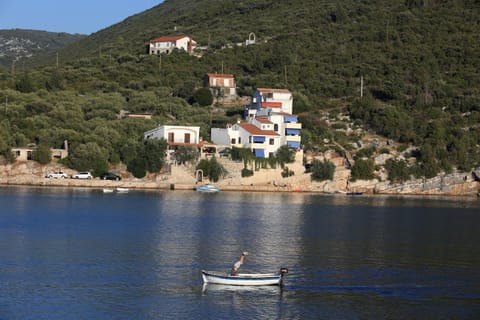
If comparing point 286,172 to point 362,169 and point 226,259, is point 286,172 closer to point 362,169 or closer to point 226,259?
point 362,169

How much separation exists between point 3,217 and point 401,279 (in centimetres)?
2246

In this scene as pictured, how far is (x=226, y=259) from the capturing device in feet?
104

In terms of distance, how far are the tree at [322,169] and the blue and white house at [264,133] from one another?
245cm

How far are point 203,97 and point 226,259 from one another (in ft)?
180

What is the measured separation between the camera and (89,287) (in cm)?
2580

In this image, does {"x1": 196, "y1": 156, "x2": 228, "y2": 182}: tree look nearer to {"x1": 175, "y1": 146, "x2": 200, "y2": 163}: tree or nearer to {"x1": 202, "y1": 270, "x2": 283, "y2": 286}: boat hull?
{"x1": 175, "y1": 146, "x2": 200, "y2": 163}: tree

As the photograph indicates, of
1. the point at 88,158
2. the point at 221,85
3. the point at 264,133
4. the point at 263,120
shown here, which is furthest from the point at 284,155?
the point at 221,85

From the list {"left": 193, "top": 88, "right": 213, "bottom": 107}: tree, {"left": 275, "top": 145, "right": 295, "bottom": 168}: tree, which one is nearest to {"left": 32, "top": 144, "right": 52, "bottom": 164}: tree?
{"left": 275, "top": 145, "right": 295, "bottom": 168}: tree

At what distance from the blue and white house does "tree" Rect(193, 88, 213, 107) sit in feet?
30.7

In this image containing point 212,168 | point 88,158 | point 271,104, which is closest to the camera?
point 88,158

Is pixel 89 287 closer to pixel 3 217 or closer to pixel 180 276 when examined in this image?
pixel 180 276

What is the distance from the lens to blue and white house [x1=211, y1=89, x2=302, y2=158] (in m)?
70.8

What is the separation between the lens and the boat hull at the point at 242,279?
26.6 meters

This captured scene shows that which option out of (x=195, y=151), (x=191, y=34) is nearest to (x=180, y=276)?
(x=195, y=151)
